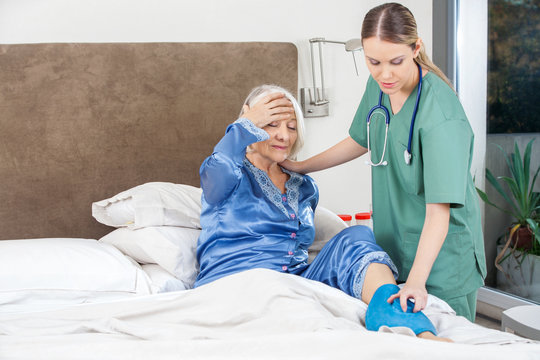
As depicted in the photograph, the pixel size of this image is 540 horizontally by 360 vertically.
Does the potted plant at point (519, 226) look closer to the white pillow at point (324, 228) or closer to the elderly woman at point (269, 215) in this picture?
the white pillow at point (324, 228)

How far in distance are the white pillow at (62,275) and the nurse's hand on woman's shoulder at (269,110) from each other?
0.61 metres

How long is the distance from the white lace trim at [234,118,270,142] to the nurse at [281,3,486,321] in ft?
1.08

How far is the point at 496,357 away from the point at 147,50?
178 centimetres

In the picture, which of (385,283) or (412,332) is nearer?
(412,332)

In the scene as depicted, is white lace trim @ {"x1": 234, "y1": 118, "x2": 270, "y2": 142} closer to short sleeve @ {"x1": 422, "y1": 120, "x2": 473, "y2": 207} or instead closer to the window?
short sleeve @ {"x1": 422, "y1": 120, "x2": 473, "y2": 207}

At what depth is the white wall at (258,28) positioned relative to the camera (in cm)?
222

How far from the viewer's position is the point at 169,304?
137cm

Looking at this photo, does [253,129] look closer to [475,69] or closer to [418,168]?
[418,168]

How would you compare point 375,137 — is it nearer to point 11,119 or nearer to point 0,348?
point 0,348

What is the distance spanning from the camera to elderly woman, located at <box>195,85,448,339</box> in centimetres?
156

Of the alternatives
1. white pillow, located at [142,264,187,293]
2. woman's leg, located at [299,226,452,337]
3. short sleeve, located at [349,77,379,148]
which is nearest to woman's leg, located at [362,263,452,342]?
woman's leg, located at [299,226,452,337]

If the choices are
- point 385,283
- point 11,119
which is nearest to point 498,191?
point 385,283

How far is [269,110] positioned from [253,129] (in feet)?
0.41

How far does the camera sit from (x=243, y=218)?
67.9 inches
